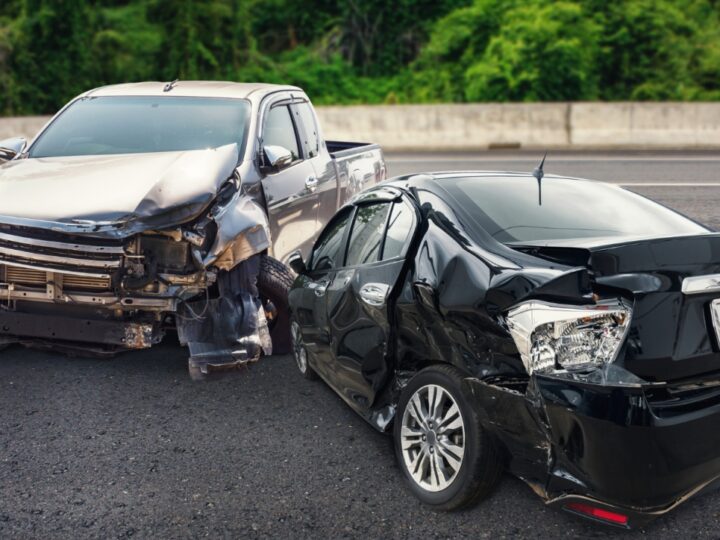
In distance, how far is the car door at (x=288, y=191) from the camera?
23.1 feet

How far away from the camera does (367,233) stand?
5062 mm

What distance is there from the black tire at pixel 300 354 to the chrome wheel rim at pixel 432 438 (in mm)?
1823

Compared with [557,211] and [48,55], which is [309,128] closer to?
[557,211]

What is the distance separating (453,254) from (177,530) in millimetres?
1742

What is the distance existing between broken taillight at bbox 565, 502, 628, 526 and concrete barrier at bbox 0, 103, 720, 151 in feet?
59.0

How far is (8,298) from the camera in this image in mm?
5742

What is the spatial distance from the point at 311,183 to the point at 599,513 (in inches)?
198

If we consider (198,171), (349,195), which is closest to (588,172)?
(349,195)

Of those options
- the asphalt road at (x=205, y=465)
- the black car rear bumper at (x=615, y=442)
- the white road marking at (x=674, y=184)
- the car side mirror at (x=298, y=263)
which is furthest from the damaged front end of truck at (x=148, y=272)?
the white road marking at (x=674, y=184)

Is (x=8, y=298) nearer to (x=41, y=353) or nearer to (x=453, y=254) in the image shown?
(x=41, y=353)

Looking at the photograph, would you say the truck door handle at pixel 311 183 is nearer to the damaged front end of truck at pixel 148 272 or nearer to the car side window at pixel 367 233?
the damaged front end of truck at pixel 148 272

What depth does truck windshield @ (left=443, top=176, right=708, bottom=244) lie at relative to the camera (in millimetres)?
4172

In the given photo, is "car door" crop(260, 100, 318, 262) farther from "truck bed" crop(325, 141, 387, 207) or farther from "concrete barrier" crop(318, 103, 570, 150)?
"concrete barrier" crop(318, 103, 570, 150)

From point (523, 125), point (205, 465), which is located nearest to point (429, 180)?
point (205, 465)
